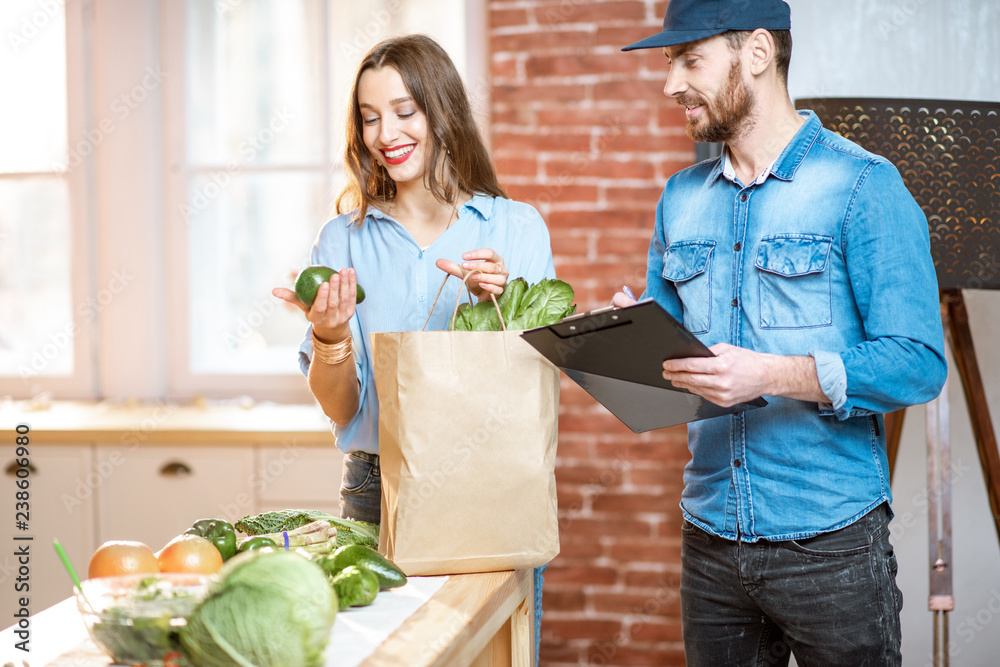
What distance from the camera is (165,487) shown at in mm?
2648

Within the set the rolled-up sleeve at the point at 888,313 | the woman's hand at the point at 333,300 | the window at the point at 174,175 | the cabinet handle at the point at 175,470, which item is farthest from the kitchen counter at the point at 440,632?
the window at the point at 174,175

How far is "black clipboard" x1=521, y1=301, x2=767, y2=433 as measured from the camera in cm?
103

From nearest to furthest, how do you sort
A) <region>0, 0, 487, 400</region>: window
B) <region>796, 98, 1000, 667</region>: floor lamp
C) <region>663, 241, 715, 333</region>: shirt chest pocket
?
<region>663, 241, 715, 333</region>: shirt chest pocket → <region>796, 98, 1000, 667</region>: floor lamp → <region>0, 0, 487, 400</region>: window

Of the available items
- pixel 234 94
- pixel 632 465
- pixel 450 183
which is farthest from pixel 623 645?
pixel 234 94

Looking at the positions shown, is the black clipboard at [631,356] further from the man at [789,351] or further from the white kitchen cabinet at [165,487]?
the white kitchen cabinet at [165,487]

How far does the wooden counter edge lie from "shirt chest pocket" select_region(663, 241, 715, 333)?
0.50m

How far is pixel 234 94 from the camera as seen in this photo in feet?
10.2

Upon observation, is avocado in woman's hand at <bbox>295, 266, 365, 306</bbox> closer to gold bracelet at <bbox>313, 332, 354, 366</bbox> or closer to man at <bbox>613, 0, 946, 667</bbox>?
gold bracelet at <bbox>313, 332, 354, 366</bbox>

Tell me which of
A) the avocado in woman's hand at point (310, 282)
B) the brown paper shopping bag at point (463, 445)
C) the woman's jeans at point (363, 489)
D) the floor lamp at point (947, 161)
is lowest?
the woman's jeans at point (363, 489)

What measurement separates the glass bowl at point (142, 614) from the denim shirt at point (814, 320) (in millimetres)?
815

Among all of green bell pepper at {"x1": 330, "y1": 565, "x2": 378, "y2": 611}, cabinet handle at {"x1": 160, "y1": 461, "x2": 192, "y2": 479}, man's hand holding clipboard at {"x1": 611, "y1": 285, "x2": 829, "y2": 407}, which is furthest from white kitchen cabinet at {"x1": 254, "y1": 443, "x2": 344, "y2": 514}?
man's hand holding clipboard at {"x1": 611, "y1": 285, "x2": 829, "y2": 407}

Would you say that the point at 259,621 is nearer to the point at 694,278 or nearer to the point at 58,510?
the point at 694,278

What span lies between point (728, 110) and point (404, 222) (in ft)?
1.96

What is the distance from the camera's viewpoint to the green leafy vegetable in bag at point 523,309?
4.01 feet
